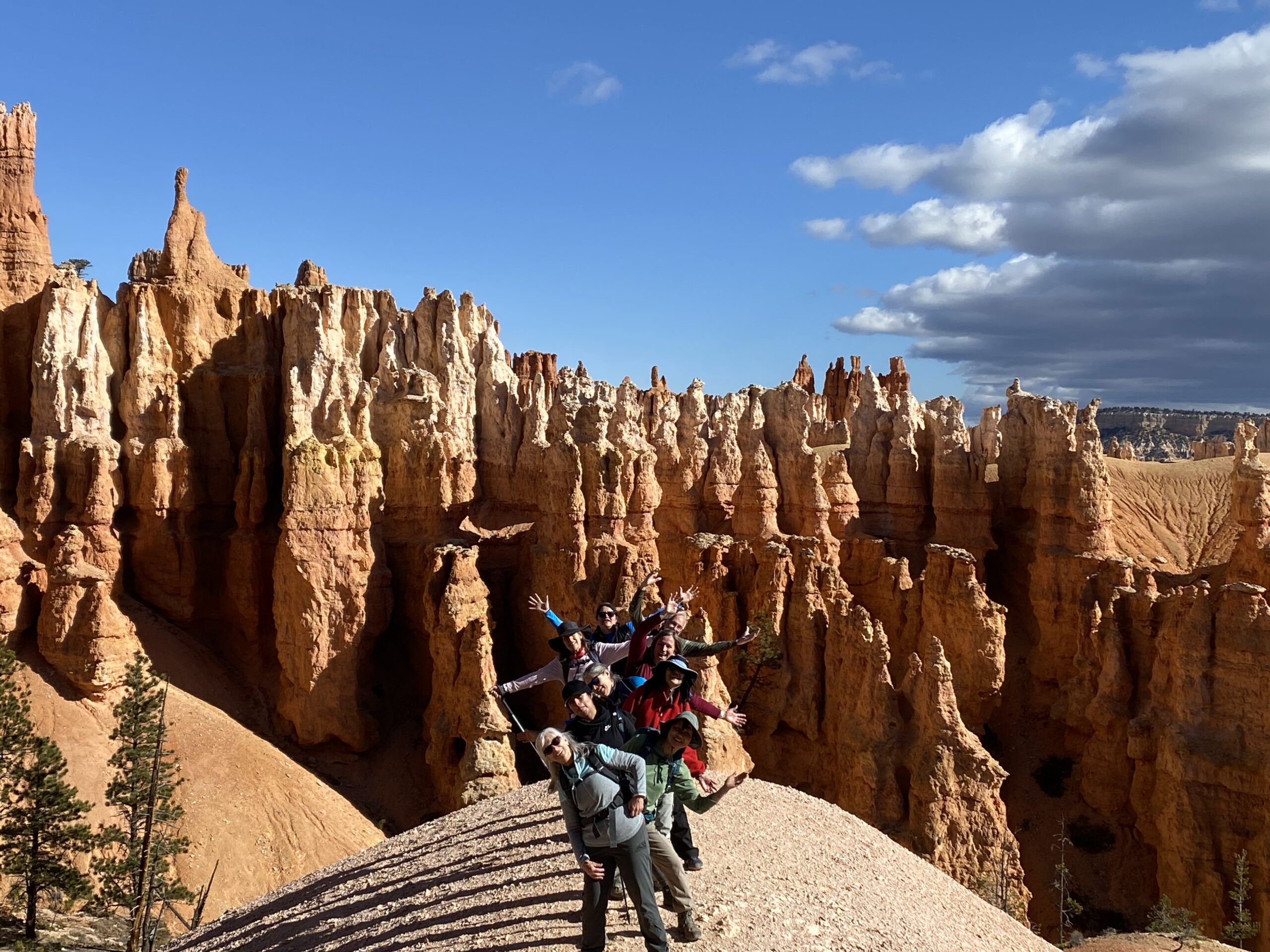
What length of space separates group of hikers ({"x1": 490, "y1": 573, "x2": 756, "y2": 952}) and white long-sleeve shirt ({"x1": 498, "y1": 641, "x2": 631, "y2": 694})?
4cm

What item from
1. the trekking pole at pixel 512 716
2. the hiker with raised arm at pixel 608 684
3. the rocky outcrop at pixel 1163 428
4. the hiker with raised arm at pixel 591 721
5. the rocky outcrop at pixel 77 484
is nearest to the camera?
the hiker with raised arm at pixel 591 721

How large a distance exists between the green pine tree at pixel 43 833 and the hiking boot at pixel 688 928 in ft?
55.3

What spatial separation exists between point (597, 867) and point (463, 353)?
107ft

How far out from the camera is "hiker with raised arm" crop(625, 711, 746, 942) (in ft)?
28.7

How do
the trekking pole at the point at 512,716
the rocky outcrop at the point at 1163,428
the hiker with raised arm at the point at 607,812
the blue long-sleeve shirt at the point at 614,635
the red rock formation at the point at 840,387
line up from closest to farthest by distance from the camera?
1. the hiker with raised arm at the point at 607,812
2. the trekking pole at the point at 512,716
3. the blue long-sleeve shirt at the point at 614,635
4. the red rock formation at the point at 840,387
5. the rocky outcrop at the point at 1163,428

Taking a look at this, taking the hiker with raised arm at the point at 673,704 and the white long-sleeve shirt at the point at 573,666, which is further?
the white long-sleeve shirt at the point at 573,666

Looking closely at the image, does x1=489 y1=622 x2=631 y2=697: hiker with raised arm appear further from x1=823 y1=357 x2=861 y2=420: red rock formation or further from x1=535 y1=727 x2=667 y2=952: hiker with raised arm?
x1=823 y1=357 x2=861 y2=420: red rock formation

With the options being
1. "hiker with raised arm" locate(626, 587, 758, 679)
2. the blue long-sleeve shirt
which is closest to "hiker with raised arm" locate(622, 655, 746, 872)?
"hiker with raised arm" locate(626, 587, 758, 679)

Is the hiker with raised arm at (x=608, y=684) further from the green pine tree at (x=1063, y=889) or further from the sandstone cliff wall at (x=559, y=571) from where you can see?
the green pine tree at (x=1063, y=889)

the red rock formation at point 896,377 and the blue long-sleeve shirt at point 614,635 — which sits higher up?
the red rock formation at point 896,377

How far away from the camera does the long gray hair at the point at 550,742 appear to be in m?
7.70

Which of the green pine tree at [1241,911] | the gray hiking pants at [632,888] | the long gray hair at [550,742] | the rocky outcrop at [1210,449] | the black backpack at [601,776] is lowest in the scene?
the green pine tree at [1241,911]

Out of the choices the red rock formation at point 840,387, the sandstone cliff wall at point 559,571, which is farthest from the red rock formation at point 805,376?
the sandstone cliff wall at point 559,571

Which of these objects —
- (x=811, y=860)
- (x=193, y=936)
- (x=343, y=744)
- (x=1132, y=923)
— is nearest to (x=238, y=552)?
(x=343, y=744)
